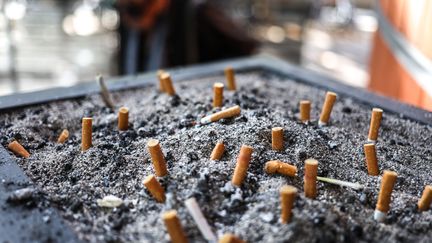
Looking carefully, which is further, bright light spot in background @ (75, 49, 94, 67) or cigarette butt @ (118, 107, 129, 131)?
bright light spot in background @ (75, 49, 94, 67)

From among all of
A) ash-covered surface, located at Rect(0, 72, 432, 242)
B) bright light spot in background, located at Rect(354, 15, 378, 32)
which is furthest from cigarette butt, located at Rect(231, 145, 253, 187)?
bright light spot in background, located at Rect(354, 15, 378, 32)

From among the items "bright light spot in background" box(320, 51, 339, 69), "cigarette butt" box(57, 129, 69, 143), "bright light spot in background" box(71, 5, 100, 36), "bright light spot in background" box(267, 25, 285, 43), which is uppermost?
"cigarette butt" box(57, 129, 69, 143)

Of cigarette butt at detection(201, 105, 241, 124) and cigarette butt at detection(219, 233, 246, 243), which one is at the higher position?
cigarette butt at detection(201, 105, 241, 124)

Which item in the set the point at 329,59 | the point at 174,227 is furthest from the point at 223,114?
the point at 329,59

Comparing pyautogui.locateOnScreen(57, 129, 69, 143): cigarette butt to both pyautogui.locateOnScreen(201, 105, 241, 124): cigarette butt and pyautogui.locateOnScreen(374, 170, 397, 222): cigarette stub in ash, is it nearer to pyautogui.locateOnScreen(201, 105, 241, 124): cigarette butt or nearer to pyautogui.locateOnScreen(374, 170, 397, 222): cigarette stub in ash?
pyautogui.locateOnScreen(201, 105, 241, 124): cigarette butt

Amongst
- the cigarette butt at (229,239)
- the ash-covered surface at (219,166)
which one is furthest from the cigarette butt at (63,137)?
the cigarette butt at (229,239)

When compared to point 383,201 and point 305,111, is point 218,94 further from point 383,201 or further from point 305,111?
point 383,201
